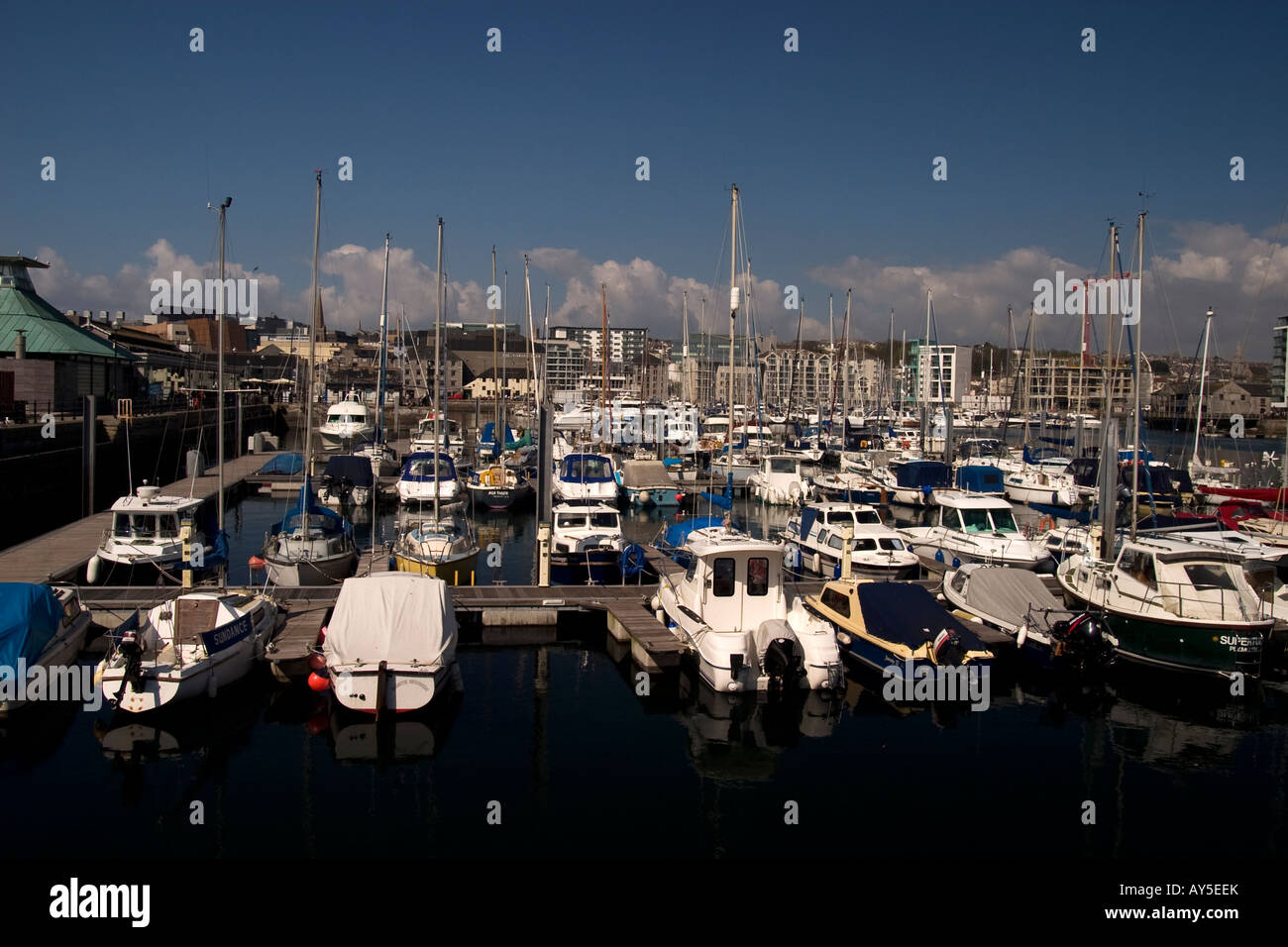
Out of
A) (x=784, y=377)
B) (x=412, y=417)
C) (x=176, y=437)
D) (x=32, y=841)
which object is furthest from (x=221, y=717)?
(x=784, y=377)

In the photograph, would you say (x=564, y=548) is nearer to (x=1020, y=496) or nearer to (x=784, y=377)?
(x=1020, y=496)

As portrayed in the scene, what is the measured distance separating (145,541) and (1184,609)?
23.2 m

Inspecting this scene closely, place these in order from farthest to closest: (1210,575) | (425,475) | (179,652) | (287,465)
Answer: (287,465), (425,475), (1210,575), (179,652)

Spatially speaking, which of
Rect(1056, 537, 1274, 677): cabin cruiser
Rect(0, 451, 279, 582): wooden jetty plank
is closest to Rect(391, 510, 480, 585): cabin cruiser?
Rect(0, 451, 279, 582): wooden jetty plank

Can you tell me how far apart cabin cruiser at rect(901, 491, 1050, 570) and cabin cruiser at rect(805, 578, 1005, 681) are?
8.09 metres

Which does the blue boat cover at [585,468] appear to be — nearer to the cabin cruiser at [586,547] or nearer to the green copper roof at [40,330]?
the cabin cruiser at [586,547]

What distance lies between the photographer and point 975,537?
2881 cm

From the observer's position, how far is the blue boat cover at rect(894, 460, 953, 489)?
153ft

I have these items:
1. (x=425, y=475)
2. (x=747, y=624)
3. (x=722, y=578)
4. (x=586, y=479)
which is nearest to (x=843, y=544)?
(x=747, y=624)

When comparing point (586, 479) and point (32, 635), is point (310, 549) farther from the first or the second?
point (586, 479)

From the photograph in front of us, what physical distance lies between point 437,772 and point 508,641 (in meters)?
6.85

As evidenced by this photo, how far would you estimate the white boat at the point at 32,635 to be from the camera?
612 inches

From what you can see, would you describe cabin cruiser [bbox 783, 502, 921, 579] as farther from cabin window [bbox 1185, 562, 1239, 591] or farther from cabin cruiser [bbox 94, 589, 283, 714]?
cabin cruiser [bbox 94, 589, 283, 714]
